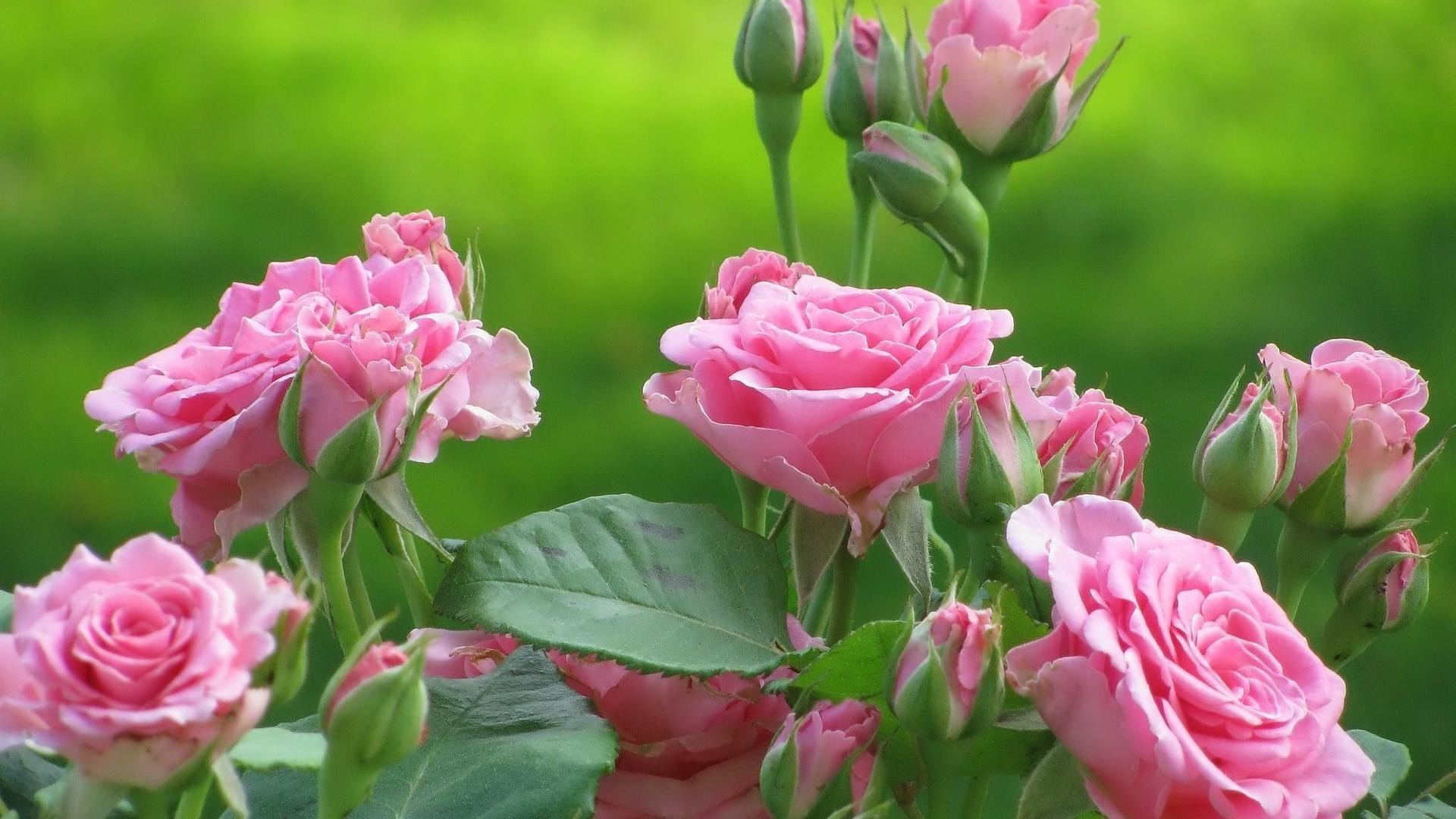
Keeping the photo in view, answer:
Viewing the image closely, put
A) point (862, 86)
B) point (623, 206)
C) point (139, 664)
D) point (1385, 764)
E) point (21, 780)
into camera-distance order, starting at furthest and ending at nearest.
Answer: point (623, 206) < point (862, 86) < point (1385, 764) < point (21, 780) < point (139, 664)

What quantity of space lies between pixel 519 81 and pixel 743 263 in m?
1.67

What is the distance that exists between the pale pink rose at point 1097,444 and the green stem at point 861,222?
6.5 inches

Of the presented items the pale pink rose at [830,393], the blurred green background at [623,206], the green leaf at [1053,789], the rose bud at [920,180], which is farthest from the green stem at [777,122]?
the blurred green background at [623,206]

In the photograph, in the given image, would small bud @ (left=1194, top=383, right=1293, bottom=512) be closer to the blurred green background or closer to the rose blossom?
the rose blossom

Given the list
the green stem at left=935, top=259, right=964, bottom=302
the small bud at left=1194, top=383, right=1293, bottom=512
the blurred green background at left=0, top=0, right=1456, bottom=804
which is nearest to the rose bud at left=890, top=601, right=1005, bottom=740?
the small bud at left=1194, top=383, right=1293, bottom=512

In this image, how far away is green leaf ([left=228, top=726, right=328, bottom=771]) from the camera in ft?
1.06

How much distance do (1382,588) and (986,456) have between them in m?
0.16

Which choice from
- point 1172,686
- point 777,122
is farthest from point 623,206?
point 1172,686

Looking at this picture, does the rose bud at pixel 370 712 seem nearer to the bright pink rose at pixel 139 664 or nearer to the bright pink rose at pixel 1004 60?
the bright pink rose at pixel 139 664

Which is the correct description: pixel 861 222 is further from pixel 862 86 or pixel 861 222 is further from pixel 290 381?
pixel 290 381

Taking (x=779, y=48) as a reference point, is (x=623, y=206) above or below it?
below

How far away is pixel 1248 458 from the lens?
443 mm

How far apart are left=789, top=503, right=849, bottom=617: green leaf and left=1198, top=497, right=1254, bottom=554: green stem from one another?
103 millimetres

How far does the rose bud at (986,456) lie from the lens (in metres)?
0.40
